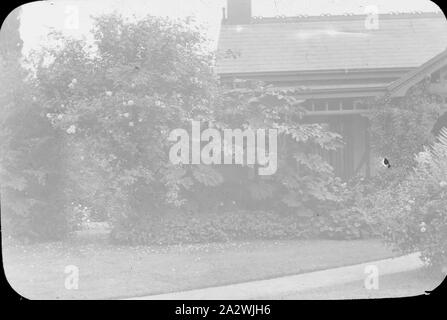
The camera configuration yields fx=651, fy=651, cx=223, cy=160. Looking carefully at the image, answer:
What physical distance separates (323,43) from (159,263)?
3703mm

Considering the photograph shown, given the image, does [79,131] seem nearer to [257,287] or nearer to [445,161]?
[257,287]

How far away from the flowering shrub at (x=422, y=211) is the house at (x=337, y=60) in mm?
575

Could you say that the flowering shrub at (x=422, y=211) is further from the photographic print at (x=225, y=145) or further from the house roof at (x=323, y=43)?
the house roof at (x=323, y=43)

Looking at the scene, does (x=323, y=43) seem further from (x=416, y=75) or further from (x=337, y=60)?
(x=416, y=75)

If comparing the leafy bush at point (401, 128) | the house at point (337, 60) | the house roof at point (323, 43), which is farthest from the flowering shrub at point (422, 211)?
the house roof at point (323, 43)

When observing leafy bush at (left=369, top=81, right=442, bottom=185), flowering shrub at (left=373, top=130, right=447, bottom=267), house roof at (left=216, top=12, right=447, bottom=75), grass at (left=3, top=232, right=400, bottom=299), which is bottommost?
grass at (left=3, top=232, right=400, bottom=299)

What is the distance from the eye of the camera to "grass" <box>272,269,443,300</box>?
24.3 ft

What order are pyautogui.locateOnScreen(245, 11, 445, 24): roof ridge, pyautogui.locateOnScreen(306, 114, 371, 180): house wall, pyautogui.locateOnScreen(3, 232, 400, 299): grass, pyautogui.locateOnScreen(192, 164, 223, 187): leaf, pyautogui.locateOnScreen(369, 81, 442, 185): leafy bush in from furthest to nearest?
1. pyautogui.locateOnScreen(369, 81, 442, 185): leafy bush
2. pyautogui.locateOnScreen(306, 114, 371, 180): house wall
3. pyautogui.locateOnScreen(245, 11, 445, 24): roof ridge
4. pyautogui.locateOnScreen(192, 164, 223, 187): leaf
5. pyautogui.locateOnScreen(3, 232, 400, 299): grass

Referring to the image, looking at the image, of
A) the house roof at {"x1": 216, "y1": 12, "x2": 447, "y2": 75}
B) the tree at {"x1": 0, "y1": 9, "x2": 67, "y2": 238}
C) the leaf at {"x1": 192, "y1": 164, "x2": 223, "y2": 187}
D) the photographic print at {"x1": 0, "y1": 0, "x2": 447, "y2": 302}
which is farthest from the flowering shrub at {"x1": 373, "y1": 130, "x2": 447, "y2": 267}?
the tree at {"x1": 0, "y1": 9, "x2": 67, "y2": 238}

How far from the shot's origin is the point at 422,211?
7.97 meters

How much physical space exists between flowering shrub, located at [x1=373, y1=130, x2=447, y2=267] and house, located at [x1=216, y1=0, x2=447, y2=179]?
58 cm

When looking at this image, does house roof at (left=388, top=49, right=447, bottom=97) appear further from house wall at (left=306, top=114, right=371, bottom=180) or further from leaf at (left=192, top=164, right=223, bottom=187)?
leaf at (left=192, top=164, right=223, bottom=187)

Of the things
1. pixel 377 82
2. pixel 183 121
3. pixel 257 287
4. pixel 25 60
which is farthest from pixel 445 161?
pixel 25 60

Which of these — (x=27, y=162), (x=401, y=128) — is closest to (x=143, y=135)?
(x=27, y=162)
